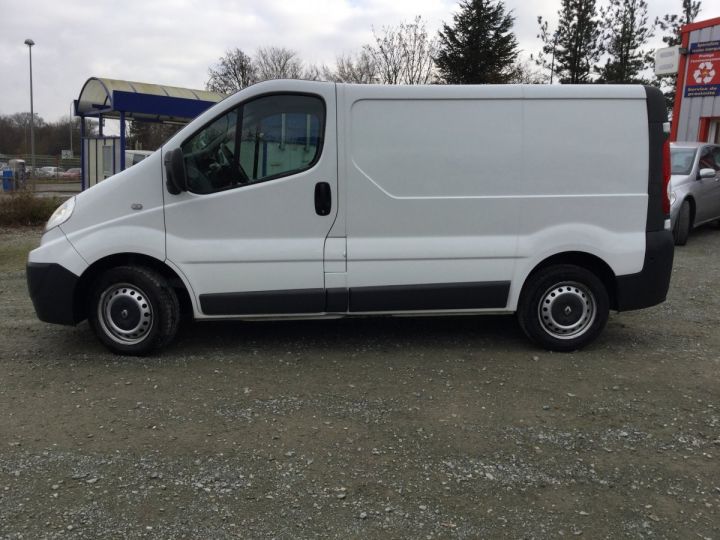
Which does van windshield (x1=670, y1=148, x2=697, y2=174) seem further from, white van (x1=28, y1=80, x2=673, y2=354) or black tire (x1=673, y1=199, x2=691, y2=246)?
white van (x1=28, y1=80, x2=673, y2=354)

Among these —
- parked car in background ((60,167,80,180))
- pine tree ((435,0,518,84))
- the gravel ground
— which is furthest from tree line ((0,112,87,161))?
the gravel ground

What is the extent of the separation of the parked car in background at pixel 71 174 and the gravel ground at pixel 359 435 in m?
44.1

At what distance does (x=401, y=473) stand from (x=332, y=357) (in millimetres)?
1882

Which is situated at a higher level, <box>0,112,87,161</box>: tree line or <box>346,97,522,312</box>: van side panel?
<box>0,112,87,161</box>: tree line

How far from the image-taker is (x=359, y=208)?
4895 millimetres

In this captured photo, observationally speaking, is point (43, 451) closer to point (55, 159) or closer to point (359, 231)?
point (359, 231)

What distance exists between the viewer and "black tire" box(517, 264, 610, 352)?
515 centimetres

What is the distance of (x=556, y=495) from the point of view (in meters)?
3.16

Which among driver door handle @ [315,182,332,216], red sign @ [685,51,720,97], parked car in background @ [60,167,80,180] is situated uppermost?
red sign @ [685,51,720,97]

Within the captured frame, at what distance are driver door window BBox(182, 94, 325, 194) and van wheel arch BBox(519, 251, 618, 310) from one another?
1990 mm

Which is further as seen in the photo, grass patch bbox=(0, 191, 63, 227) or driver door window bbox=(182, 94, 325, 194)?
grass patch bbox=(0, 191, 63, 227)

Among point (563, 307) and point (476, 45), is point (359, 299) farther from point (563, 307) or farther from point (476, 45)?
Result: point (476, 45)

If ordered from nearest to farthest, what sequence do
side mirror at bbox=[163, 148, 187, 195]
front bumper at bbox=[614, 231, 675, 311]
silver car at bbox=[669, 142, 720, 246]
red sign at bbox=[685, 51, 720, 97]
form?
side mirror at bbox=[163, 148, 187, 195] → front bumper at bbox=[614, 231, 675, 311] → silver car at bbox=[669, 142, 720, 246] → red sign at bbox=[685, 51, 720, 97]

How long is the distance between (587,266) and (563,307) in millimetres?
408
